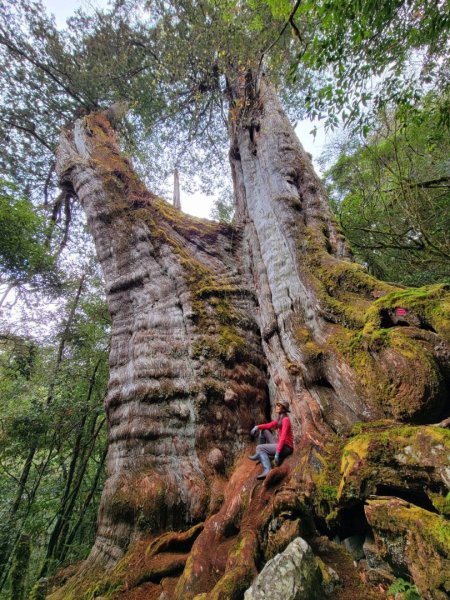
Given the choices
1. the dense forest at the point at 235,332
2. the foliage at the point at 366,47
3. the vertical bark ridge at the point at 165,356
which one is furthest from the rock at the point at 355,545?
the foliage at the point at 366,47

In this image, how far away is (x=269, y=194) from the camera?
15.8 ft

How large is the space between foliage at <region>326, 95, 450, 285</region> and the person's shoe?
11.2ft

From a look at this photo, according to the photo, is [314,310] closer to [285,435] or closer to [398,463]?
[285,435]

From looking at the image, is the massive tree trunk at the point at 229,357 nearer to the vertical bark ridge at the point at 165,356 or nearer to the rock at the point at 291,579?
the vertical bark ridge at the point at 165,356

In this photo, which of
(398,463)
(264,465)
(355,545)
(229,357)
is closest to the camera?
(398,463)

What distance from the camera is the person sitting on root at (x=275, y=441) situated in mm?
2674

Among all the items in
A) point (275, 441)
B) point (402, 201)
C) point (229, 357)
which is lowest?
point (275, 441)

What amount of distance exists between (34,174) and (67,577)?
9.09 metres

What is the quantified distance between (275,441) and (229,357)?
0.96 meters

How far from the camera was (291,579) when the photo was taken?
1.61m

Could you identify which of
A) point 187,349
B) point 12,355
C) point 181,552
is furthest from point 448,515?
point 12,355

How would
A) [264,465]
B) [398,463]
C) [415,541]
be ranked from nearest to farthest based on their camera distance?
[415,541] → [398,463] → [264,465]

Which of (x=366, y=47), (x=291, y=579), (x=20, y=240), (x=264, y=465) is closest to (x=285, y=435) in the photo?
(x=264, y=465)

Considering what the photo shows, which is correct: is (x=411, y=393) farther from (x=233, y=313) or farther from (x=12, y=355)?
(x=12, y=355)
